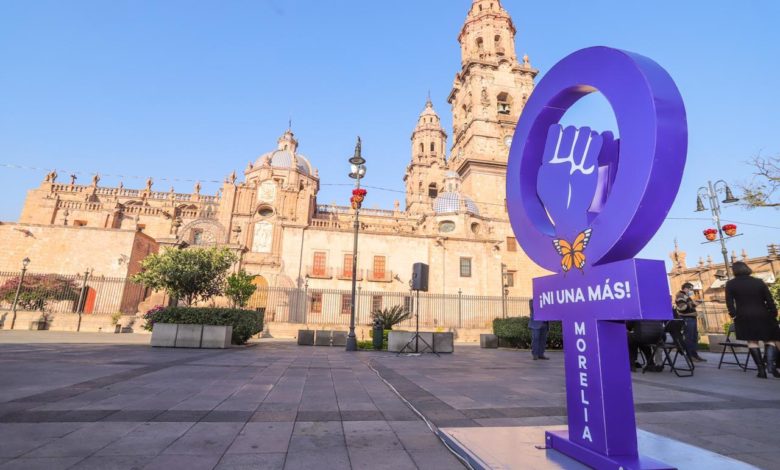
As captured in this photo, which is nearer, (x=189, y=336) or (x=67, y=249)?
(x=189, y=336)

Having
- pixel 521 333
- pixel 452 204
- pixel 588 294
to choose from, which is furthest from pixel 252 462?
pixel 452 204

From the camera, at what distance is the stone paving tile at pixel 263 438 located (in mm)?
2557

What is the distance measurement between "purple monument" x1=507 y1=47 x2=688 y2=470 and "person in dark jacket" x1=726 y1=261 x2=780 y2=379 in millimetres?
6559

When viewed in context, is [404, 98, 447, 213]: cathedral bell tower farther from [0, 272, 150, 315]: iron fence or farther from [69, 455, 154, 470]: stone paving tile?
[69, 455, 154, 470]: stone paving tile

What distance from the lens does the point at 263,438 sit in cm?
281

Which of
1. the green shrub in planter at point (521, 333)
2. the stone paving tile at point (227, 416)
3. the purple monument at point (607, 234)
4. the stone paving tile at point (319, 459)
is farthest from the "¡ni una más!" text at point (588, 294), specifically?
the green shrub in planter at point (521, 333)

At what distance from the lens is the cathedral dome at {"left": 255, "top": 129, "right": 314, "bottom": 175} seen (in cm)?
4209

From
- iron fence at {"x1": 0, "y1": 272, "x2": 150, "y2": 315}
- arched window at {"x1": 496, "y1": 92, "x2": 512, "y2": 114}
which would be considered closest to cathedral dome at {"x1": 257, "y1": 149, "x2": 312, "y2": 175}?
iron fence at {"x1": 0, "y1": 272, "x2": 150, "y2": 315}

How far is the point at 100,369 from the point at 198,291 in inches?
458

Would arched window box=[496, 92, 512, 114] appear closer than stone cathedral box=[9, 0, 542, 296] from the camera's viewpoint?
No

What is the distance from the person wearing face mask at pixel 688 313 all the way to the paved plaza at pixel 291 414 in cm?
293

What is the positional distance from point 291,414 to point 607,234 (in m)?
3.21

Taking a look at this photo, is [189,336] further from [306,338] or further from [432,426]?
[432,426]

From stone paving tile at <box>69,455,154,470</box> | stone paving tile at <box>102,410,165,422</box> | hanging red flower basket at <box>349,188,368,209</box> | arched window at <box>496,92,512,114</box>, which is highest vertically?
arched window at <box>496,92,512,114</box>
